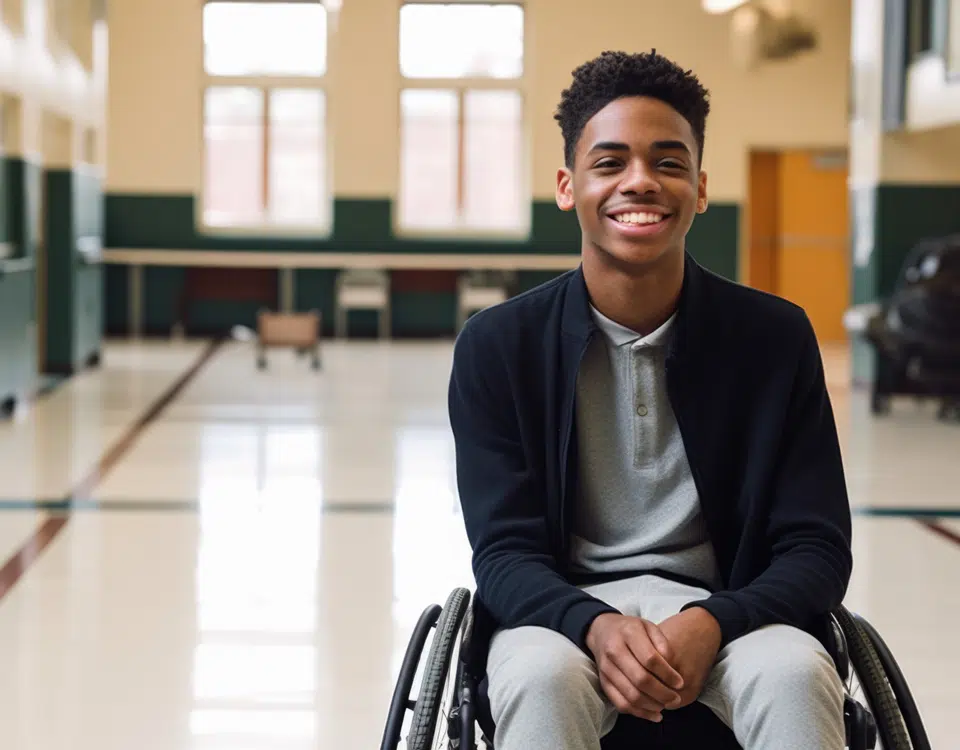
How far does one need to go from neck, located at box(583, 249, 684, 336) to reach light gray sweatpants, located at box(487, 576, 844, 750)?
1.54 feet

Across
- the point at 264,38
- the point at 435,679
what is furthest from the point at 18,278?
the point at 435,679

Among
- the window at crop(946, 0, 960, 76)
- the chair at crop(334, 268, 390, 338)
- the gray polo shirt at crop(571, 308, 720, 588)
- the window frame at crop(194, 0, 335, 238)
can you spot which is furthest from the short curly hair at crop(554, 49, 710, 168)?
the window frame at crop(194, 0, 335, 238)

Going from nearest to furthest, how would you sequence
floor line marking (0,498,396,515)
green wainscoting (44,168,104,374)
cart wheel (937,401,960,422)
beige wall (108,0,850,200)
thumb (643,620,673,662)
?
thumb (643,620,673,662) < floor line marking (0,498,396,515) < cart wheel (937,401,960,422) < green wainscoting (44,168,104,374) < beige wall (108,0,850,200)

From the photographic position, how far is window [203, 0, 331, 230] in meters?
15.6

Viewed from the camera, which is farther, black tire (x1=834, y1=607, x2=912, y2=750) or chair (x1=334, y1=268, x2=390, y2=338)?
chair (x1=334, y1=268, x2=390, y2=338)

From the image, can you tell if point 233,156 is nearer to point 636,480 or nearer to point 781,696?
point 636,480

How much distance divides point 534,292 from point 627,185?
25cm

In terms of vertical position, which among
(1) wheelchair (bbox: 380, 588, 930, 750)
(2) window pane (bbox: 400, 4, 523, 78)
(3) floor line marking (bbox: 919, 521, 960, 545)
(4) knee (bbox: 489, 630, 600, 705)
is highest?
(2) window pane (bbox: 400, 4, 523, 78)

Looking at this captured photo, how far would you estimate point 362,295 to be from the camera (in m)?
15.0

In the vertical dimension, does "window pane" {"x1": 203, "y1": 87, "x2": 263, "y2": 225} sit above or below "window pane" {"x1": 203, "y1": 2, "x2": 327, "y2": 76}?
below

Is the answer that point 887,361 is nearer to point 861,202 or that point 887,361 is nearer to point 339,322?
point 861,202

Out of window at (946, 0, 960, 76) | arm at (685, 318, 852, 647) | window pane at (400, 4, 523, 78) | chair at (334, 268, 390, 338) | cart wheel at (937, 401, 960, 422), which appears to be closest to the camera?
arm at (685, 318, 852, 647)

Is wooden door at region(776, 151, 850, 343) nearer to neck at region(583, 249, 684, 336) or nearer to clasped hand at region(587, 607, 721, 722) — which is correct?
neck at region(583, 249, 684, 336)

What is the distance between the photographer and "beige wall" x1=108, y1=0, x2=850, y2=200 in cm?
1538
